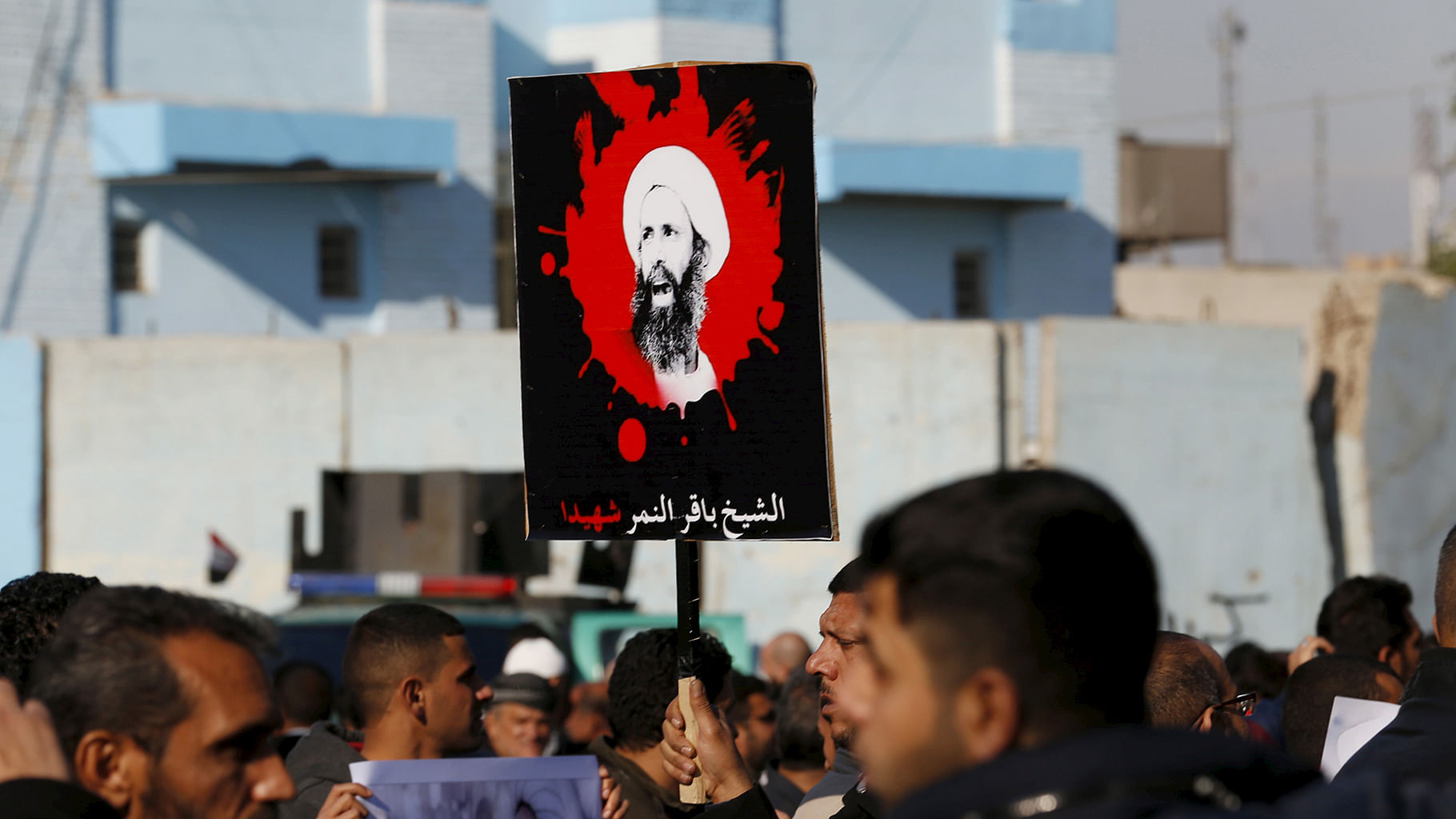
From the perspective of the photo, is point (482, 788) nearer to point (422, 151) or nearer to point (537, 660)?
point (537, 660)

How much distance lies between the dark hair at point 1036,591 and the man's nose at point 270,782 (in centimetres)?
109

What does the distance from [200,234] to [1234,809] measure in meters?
19.8

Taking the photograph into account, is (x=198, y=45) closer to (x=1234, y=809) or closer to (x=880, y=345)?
(x=880, y=345)

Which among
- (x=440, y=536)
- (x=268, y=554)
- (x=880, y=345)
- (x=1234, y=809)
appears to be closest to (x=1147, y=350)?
(x=880, y=345)

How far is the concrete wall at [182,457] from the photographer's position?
16109 millimetres

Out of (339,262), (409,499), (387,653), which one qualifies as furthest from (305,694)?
(339,262)

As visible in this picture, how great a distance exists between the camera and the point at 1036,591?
1.94 m

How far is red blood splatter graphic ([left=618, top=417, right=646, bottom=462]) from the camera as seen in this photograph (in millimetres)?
4406

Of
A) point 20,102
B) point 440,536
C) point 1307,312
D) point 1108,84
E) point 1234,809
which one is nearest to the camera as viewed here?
point 1234,809

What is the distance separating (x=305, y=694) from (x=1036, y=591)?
261 inches

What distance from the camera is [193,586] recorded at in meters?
16.1

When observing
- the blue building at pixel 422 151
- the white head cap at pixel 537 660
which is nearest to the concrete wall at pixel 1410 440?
the blue building at pixel 422 151

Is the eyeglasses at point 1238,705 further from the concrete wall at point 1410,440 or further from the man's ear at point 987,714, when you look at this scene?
the concrete wall at point 1410,440

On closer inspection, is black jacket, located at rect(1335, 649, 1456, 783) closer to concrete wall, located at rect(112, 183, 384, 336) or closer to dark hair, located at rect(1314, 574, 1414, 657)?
dark hair, located at rect(1314, 574, 1414, 657)
